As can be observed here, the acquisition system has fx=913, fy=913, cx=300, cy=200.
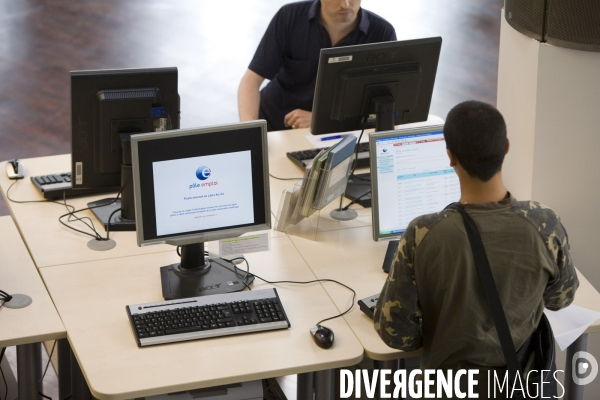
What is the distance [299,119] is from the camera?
435 cm

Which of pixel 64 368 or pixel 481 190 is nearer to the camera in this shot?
pixel 481 190

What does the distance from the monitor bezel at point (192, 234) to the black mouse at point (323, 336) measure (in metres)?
0.44

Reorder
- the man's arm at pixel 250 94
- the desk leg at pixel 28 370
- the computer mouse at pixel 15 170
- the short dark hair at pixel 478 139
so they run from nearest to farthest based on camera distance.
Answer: the short dark hair at pixel 478 139 → the desk leg at pixel 28 370 → the computer mouse at pixel 15 170 → the man's arm at pixel 250 94

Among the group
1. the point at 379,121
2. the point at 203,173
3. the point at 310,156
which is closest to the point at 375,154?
the point at 203,173

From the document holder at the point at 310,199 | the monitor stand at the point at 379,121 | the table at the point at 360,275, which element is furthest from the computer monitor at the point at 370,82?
the table at the point at 360,275

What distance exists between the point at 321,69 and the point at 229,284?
962 mm

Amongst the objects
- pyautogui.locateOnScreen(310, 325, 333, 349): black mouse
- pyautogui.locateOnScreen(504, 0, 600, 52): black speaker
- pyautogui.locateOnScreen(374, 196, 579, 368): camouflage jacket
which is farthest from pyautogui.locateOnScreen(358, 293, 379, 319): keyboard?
pyautogui.locateOnScreen(504, 0, 600, 52): black speaker

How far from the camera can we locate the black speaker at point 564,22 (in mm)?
3074

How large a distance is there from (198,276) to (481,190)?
1114 mm

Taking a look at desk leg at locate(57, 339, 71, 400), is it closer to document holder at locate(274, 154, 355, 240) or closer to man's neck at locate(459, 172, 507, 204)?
document holder at locate(274, 154, 355, 240)

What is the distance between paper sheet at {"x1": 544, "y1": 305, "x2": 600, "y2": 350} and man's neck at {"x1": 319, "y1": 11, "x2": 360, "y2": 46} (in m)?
2.04

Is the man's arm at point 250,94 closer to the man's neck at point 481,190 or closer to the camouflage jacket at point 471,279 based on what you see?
the camouflage jacket at point 471,279

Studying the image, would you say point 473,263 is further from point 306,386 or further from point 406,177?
point 306,386

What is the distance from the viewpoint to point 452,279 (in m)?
2.21
